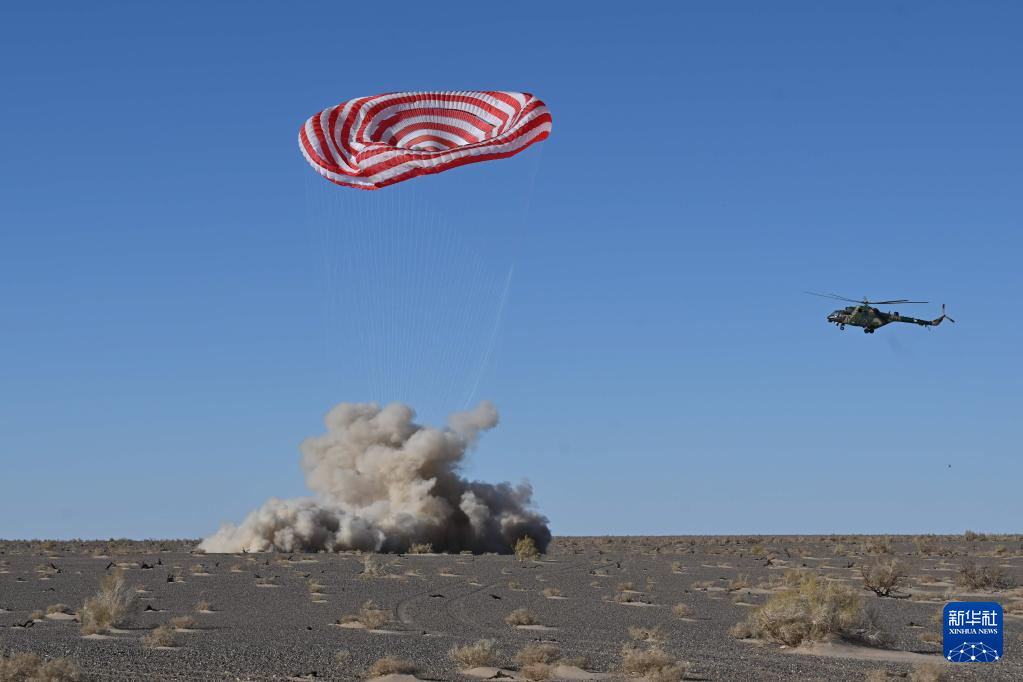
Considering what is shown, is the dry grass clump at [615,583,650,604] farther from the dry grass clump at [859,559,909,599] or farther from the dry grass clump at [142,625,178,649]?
the dry grass clump at [142,625,178,649]

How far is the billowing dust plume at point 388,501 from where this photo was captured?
57688mm

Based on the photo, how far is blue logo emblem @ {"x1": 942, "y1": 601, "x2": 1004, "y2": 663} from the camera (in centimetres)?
2219

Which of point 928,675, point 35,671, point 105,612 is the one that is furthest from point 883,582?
point 35,671

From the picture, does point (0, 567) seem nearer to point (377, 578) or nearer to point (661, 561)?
point (377, 578)

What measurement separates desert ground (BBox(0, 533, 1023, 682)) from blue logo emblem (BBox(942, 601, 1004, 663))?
0.38 meters

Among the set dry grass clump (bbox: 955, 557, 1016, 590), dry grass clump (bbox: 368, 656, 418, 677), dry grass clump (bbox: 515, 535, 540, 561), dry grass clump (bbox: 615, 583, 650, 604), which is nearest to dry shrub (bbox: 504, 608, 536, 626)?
dry grass clump (bbox: 615, 583, 650, 604)

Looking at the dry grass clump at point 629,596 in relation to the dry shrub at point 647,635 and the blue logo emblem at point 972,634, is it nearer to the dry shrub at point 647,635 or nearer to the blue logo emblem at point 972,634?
the dry shrub at point 647,635

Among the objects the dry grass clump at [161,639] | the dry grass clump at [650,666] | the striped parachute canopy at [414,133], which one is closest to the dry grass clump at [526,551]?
the striped parachute canopy at [414,133]

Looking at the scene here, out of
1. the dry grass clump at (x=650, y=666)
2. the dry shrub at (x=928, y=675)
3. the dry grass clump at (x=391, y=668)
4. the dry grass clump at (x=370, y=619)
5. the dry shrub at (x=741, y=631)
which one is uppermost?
the dry shrub at (x=741, y=631)

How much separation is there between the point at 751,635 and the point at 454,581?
16.4 m

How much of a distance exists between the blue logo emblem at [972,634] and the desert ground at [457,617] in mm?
381

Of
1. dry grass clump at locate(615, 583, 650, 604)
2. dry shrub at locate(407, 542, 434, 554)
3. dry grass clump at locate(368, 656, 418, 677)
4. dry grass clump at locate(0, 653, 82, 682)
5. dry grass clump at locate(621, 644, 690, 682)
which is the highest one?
dry shrub at locate(407, 542, 434, 554)

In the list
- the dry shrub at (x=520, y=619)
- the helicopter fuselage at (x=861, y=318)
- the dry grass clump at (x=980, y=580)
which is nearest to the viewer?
the dry shrub at (x=520, y=619)

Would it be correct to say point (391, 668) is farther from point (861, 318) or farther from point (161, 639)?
point (861, 318)
